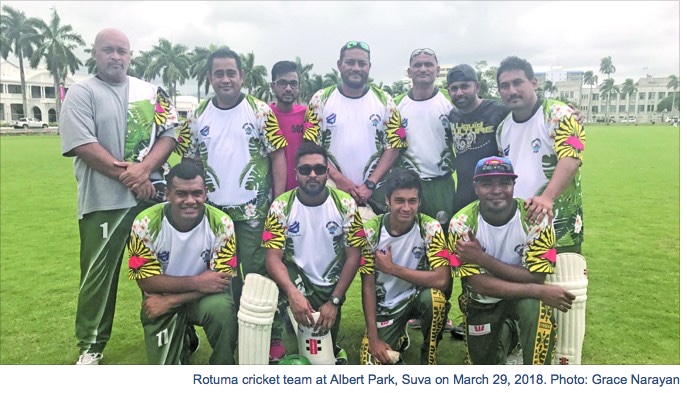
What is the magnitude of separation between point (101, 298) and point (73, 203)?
4.47 meters

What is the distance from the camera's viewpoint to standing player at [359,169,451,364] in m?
2.52

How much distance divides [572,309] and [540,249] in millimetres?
335

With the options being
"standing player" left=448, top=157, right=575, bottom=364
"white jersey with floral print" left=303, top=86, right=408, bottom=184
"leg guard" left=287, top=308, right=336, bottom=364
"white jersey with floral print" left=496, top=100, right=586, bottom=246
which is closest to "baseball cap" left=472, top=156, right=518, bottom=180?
"standing player" left=448, top=157, right=575, bottom=364

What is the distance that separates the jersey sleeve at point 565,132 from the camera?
2453 mm

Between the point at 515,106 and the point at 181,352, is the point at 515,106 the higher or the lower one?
the higher one

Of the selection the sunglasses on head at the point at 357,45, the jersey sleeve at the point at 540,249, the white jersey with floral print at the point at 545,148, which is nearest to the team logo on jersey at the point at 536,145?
the white jersey with floral print at the point at 545,148

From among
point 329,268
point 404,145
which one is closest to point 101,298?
point 329,268

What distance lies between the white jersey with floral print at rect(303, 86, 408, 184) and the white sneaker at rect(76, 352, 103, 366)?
1.60 metres

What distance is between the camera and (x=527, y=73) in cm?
251

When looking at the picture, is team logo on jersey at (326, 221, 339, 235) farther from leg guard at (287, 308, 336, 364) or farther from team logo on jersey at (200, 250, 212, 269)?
team logo on jersey at (200, 250, 212, 269)

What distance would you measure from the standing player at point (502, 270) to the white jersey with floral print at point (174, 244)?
1.13 metres

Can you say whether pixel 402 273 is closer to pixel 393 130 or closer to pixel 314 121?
pixel 393 130
